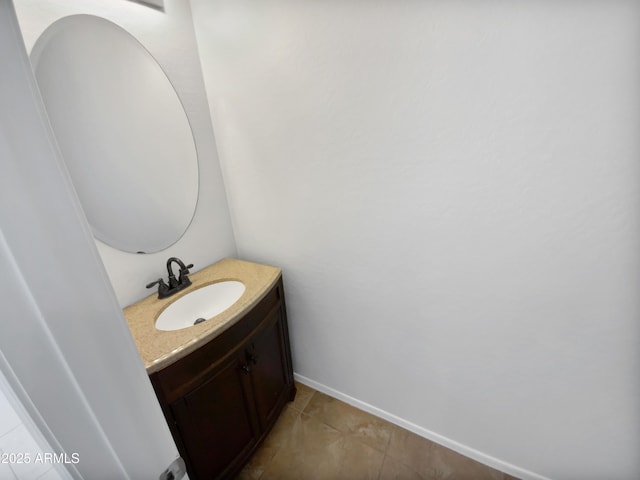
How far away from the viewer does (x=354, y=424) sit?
4.24ft

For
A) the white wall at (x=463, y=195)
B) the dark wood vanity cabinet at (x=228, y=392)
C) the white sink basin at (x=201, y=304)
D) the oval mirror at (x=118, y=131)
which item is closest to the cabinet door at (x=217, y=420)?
the dark wood vanity cabinet at (x=228, y=392)

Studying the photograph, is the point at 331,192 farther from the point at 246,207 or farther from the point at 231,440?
the point at 231,440

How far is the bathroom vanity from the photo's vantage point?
2.55 feet

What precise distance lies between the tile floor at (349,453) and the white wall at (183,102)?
99cm

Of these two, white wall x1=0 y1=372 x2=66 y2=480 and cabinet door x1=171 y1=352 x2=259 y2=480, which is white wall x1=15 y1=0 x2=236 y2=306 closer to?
cabinet door x1=171 y1=352 x2=259 y2=480

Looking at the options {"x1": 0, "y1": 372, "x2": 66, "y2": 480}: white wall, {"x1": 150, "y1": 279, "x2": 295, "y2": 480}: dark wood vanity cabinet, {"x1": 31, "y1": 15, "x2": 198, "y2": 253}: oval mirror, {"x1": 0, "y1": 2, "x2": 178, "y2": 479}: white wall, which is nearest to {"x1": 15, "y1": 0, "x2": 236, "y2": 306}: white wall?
{"x1": 31, "y1": 15, "x2": 198, "y2": 253}: oval mirror

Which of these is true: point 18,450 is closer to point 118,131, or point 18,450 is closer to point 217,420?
point 217,420

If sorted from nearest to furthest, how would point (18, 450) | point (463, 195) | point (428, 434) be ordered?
point (18, 450), point (463, 195), point (428, 434)

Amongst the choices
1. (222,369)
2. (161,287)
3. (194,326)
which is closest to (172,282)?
(161,287)

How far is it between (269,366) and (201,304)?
44 cm

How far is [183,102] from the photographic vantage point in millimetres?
1149

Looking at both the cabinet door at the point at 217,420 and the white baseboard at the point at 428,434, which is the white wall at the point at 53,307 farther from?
the white baseboard at the point at 428,434

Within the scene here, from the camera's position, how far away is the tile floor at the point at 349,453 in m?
1.09

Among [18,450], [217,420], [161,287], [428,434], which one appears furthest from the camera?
[428,434]
